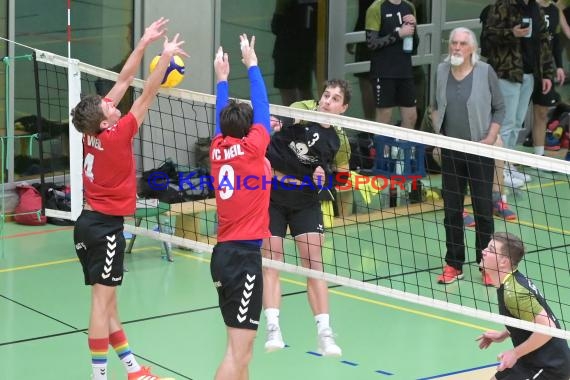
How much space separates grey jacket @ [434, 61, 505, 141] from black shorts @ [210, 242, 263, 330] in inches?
164

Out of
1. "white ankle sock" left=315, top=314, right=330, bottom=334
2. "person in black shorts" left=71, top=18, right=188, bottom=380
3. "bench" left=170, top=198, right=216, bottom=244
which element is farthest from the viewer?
"bench" left=170, top=198, right=216, bottom=244

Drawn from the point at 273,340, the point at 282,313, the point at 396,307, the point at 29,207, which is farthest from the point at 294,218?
the point at 29,207

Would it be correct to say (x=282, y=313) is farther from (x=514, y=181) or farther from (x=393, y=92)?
(x=514, y=181)

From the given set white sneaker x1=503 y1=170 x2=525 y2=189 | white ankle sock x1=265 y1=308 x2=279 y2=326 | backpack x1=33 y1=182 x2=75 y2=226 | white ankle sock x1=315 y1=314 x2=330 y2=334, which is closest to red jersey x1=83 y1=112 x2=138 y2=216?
white ankle sock x1=265 y1=308 x2=279 y2=326

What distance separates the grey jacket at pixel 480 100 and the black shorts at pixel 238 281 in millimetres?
4169

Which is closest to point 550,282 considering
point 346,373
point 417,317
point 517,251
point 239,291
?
point 417,317

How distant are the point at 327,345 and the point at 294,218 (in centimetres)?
95

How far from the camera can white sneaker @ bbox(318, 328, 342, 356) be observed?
793 centimetres

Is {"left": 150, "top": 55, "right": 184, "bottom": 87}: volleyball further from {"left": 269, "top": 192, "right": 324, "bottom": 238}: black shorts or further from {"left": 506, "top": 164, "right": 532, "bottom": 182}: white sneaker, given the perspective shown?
{"left": 506, "top": 164, "right": 532, "bottom": 182}: white sneaker

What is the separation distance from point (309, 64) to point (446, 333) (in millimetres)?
6624

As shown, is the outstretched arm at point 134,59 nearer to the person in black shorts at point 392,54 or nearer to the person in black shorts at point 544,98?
the person in black shorts at point 392,54

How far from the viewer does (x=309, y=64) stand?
15.3 meters

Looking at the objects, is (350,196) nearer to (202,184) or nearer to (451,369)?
(202,184)

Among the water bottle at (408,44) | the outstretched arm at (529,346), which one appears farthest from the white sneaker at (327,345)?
the water bottle at (408,44)
